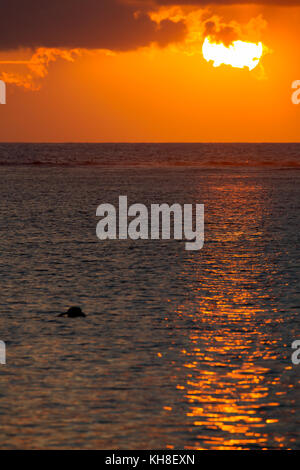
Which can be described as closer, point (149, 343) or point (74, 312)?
point (149, 343)

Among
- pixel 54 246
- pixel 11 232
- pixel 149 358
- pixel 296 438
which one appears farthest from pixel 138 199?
pixel 296 438

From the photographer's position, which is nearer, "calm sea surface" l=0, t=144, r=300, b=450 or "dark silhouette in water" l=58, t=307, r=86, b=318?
"calm sea surface" l=0, t=144, r=300, b=450

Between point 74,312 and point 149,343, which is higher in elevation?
point 74,312

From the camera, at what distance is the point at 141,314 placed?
2942cm

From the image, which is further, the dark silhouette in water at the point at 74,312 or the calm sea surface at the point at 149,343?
the dark silhouette in water at the point at 74,312

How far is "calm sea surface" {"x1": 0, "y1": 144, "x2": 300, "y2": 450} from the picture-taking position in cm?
1827

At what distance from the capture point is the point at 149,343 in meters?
25.3

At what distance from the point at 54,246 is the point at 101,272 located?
33.3 ft

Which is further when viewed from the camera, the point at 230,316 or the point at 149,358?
the point at 230,316

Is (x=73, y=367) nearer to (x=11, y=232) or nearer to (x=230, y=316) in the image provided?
(x=230, y=316)

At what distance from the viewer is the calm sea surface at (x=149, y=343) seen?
18.3m

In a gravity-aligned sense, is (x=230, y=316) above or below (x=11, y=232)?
below

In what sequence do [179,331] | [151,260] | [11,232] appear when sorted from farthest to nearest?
[11,232] → [151,260] → [179,331]

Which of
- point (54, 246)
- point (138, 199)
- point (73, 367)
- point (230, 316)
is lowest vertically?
point (73, 367)
